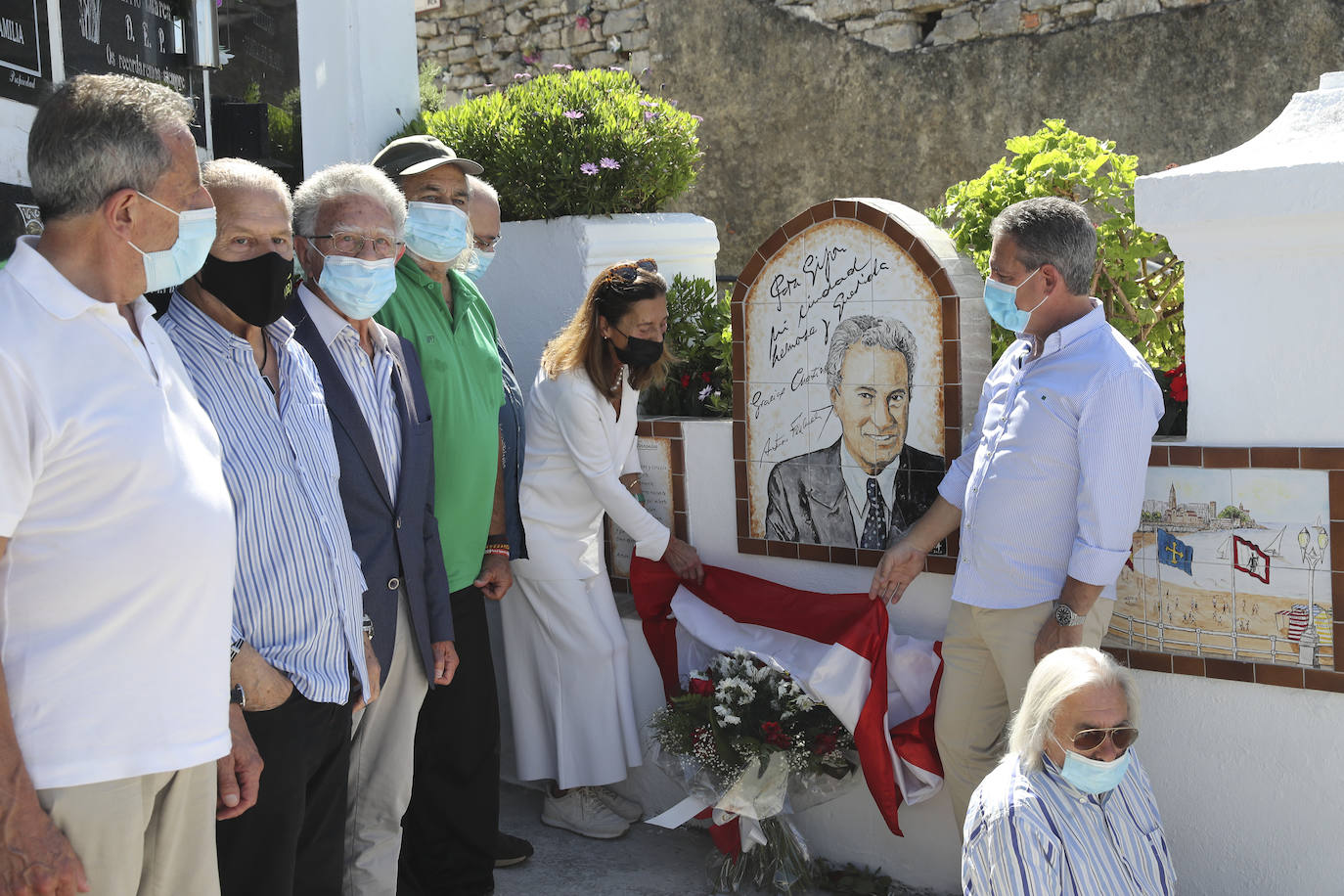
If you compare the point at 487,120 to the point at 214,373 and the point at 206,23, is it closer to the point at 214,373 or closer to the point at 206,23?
the point at 206,23

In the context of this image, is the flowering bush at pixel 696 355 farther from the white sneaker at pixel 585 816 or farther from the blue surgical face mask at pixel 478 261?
the white sneaker at pixel 585 816

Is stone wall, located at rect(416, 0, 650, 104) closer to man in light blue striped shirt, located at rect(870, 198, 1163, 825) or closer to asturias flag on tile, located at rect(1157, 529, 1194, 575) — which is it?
man in light blue striped shirt, located at rect(870, 198, 1163, 825)

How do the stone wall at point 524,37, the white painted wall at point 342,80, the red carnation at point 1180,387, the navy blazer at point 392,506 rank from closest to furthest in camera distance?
the navy blazer at point 392,506 < the red carnation at point 1180,387 < the white painted wall at point 342,80 < the stone wall at point 524,37

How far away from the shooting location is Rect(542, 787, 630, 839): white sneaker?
4.25 m

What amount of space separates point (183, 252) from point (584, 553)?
209 centimetres

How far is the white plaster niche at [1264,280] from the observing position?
3031 mm

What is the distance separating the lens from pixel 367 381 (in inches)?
126

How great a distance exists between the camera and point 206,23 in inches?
185

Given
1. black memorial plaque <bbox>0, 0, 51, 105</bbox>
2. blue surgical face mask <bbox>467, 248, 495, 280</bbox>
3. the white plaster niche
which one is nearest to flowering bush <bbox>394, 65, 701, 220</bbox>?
blue surgical face mask <bbox>467, 248, 495, 280</bbox>

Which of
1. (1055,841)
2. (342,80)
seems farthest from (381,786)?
(342,80)

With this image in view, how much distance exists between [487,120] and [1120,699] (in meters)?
3.72

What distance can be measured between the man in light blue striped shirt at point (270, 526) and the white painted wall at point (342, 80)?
9.70 feet

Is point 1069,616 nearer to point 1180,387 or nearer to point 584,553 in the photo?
point 1180,387

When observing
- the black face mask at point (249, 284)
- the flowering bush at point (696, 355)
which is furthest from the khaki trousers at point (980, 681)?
the black face mask at point (249, 284)
